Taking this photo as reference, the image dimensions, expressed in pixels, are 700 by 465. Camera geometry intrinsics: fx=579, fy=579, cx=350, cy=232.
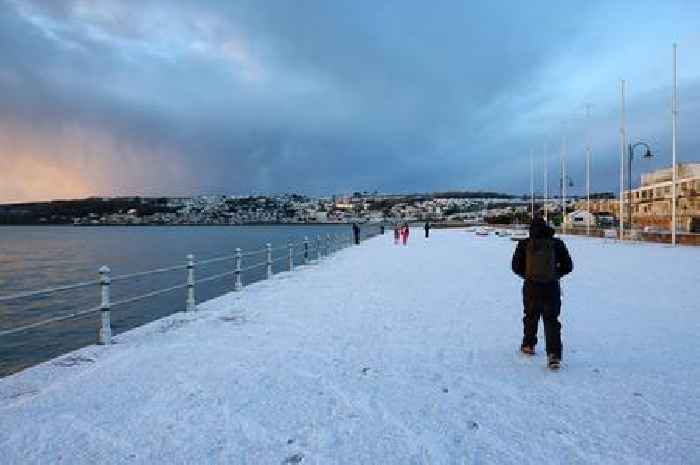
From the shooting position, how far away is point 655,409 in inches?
192

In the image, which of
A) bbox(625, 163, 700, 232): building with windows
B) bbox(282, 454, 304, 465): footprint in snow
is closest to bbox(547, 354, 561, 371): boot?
bbox(282, 454, 304, 465): footprint in snow

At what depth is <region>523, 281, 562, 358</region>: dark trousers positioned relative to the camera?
20.3 ft

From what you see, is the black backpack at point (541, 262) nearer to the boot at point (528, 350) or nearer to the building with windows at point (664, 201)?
the boot at point (528, 350)

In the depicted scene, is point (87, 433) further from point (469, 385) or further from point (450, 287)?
point (450, 287)

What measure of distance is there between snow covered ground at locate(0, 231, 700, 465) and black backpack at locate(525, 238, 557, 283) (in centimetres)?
98

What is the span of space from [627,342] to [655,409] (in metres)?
2.84

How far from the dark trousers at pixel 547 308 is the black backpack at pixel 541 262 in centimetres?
10

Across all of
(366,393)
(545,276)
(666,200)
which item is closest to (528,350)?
(545,276)

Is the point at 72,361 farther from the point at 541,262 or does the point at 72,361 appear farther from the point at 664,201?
the point at 664,201

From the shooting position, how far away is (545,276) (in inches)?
248

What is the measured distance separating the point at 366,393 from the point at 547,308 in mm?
2311

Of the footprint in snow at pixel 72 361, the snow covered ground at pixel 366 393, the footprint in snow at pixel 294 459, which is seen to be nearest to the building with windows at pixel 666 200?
the snow covered ground at pixel 366 393

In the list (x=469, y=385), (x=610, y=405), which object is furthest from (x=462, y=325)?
(x=610, y=405)

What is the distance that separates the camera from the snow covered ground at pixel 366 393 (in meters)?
4.09
